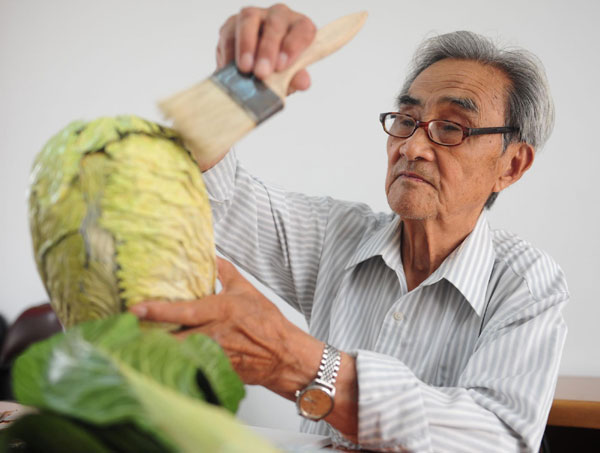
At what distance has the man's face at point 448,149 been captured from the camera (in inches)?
51.0

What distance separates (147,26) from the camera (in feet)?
9.76

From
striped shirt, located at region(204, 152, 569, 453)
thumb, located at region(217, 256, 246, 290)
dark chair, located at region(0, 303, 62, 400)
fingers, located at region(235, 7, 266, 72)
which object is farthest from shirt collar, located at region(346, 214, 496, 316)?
dark chair, located at region(0, 303, 62, 400)

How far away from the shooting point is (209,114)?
0.69m

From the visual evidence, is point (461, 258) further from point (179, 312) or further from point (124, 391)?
point (124, 391)

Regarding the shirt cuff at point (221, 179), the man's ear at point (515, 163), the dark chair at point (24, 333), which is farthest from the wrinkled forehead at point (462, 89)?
the dark chair at point (24, 333)

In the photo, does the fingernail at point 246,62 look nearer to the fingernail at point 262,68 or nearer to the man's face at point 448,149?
the fingernail at point 262,68

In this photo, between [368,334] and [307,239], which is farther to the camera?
[307,239]

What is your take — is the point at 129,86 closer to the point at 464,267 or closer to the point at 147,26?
the point at 147,26

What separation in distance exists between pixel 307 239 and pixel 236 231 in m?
0.18

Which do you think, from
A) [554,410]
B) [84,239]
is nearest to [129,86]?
[554,410]

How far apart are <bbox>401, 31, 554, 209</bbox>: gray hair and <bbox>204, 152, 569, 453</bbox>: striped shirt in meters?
0.24

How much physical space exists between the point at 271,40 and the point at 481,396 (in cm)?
66

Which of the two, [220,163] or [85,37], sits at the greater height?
[85,37]

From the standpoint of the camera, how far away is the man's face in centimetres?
130
